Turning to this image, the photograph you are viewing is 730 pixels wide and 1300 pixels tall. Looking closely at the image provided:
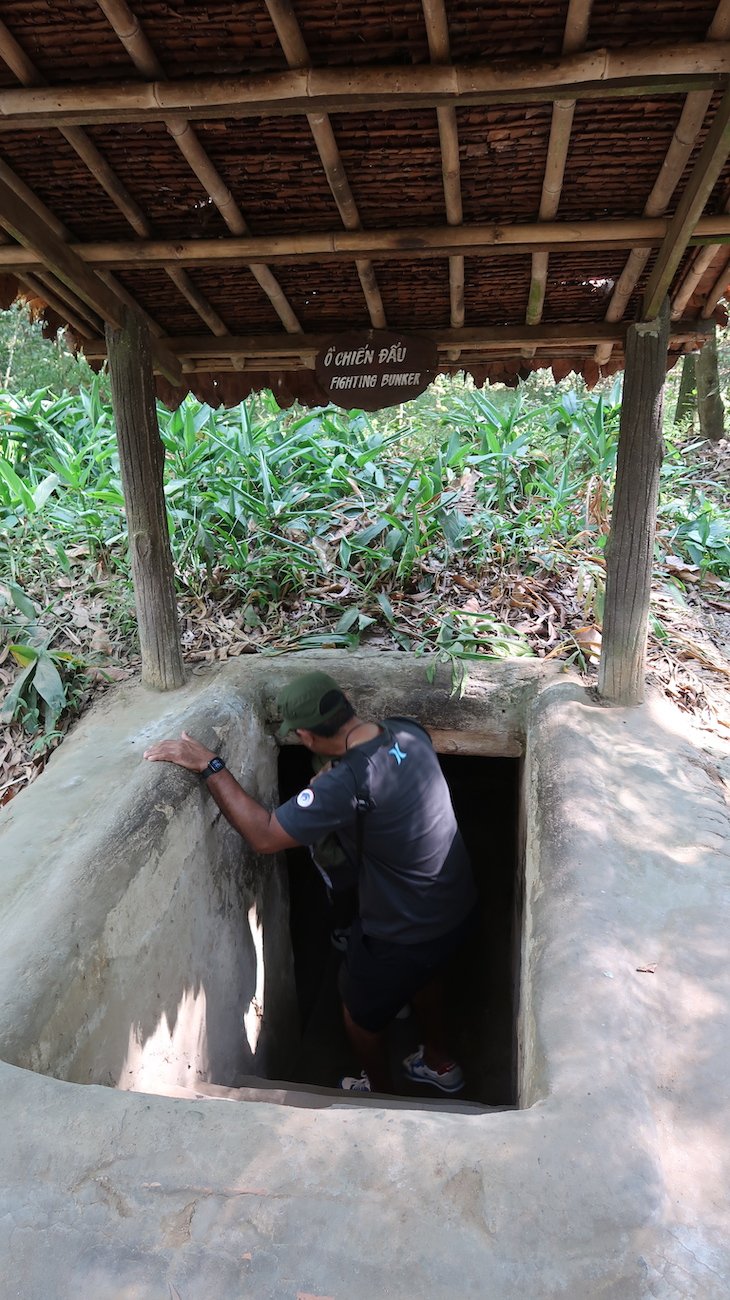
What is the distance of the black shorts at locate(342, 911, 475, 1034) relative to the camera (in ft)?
10.3

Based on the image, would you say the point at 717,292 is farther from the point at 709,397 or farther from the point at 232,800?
the point at 709,397

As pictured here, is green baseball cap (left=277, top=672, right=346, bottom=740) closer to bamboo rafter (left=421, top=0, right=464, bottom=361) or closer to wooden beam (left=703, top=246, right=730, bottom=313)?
bamboo rafter (left=421, top=0, right=464, bottom=361)

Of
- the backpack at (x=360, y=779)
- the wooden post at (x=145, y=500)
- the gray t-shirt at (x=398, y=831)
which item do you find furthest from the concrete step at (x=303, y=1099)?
the wooden post at (x=145, y=500)

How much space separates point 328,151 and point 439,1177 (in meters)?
2.52

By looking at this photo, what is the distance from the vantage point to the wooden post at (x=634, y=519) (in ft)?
10.4

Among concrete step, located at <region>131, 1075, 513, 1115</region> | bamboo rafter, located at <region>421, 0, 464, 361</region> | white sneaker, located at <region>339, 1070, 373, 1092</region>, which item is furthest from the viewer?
white sneaker, located at <region>339, 1070, 373, 1092</region>

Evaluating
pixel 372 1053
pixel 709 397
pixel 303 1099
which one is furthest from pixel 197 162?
pixel 709 397

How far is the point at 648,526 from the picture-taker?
129 inches

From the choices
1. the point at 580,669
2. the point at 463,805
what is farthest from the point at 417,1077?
the point at 580,669

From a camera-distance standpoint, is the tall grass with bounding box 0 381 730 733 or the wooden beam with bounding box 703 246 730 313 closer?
the wooden beam with bounding box 703 246 730 313

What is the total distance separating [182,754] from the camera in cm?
287

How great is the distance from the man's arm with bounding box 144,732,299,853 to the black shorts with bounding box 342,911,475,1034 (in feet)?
2.12

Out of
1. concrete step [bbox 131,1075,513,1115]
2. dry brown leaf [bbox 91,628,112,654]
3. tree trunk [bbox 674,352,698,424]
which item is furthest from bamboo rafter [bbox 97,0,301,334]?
tree trunk [bbox 674,352,698,424]

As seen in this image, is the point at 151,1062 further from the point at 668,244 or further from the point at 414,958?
the point at 668,244
